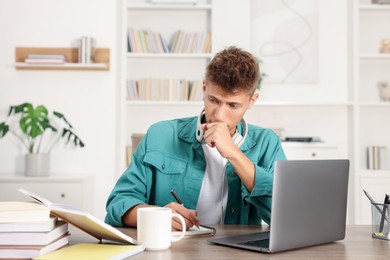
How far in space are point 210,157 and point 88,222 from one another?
74cm

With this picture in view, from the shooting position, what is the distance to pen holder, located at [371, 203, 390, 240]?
4.89 ft

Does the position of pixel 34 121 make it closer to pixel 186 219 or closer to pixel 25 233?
pixel 186 219

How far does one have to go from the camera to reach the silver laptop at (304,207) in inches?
49.1

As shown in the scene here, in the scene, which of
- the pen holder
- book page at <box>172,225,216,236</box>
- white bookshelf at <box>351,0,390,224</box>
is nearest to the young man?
book page at <box>172,225,216,236</box>

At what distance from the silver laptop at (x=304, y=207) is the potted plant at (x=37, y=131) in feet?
9.34

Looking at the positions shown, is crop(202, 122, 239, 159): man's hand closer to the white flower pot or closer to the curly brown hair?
the curly brown hair

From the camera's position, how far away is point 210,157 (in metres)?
1.90

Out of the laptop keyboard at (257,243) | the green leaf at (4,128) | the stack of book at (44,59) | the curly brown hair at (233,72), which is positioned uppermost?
the stack of book at (44,59)

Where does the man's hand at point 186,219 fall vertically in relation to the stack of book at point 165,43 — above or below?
below

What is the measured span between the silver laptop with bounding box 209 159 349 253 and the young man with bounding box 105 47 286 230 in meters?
0.31

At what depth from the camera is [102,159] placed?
14.3ft

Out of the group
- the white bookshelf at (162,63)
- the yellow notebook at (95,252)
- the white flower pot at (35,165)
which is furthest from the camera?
the white bookshelf at (162,63)

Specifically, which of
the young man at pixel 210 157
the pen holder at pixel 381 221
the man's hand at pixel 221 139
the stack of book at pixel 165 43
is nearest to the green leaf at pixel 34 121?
the stack of book at pixel 165 43

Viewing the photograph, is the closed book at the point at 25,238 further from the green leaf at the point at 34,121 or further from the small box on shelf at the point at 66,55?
the small box on shelf at the point at 66,55
